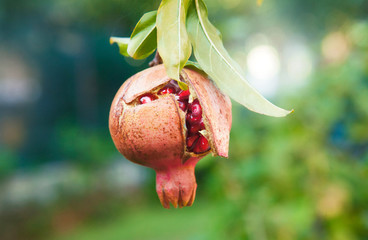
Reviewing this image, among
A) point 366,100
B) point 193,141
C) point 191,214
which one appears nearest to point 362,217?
point 366,100

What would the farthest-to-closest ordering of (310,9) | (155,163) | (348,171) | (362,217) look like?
(310,9)
(348,171)
(362,217)
(155,163)

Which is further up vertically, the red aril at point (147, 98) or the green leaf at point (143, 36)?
the green leaf at point (143, 36)

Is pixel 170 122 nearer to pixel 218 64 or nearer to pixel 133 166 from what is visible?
pixel 218 64

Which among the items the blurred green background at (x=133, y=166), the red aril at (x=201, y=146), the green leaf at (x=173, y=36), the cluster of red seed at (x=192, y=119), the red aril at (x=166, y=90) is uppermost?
the green leaf at (x=173, y=36)

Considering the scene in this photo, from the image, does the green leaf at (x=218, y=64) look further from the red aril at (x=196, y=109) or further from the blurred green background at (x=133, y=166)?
the blurred green background at (x=133, y=166)

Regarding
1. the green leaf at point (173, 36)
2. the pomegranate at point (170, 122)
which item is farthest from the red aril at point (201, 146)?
the green leaf at point (173, 36)

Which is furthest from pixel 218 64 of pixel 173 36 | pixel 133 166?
pixel 133 166

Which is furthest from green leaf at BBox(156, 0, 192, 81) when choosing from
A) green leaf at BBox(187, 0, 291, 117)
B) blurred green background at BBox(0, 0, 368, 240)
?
blurred green background at BBox(0, 0, 368, 240)

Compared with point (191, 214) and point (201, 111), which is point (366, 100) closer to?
point (201, 111)
